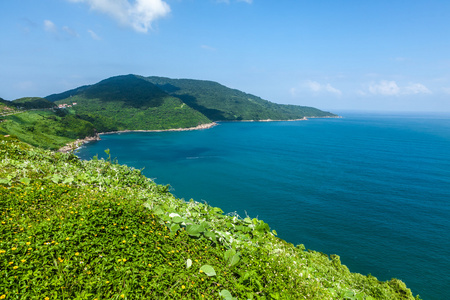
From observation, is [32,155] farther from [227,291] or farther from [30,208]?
[227,291]

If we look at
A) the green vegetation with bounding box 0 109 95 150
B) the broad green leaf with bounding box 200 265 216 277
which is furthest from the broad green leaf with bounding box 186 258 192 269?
the green vegetation with bounding box 0 109 95 150

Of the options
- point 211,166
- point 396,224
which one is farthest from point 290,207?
point 211,166

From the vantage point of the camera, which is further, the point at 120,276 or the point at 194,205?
the point at 194,205

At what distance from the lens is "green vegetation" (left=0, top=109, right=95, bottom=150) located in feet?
320

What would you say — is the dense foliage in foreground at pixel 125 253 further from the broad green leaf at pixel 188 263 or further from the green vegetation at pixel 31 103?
the green vegetation at pixel 31 103

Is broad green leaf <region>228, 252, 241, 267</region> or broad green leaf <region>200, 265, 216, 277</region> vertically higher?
broad green leaf <region>200, 265, 216, 277</region>

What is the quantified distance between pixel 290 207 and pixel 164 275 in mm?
48370

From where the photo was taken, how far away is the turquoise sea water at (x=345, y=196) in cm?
3506

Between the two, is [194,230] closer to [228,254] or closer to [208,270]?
[228,254]

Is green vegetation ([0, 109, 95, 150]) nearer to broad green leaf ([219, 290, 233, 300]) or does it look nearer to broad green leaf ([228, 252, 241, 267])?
broad green leaf ([228, 252, 241, 267])

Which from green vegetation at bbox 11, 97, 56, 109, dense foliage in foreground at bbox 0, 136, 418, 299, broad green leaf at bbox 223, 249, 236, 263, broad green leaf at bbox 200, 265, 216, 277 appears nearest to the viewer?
dense foliage in foreground at bbox 0, 136, 418, 299

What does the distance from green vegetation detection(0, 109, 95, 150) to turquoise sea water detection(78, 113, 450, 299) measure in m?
19.7

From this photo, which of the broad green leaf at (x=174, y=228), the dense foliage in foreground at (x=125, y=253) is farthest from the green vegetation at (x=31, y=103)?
the broad green leaf at (x=174, y=228)

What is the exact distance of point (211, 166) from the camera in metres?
82.4
